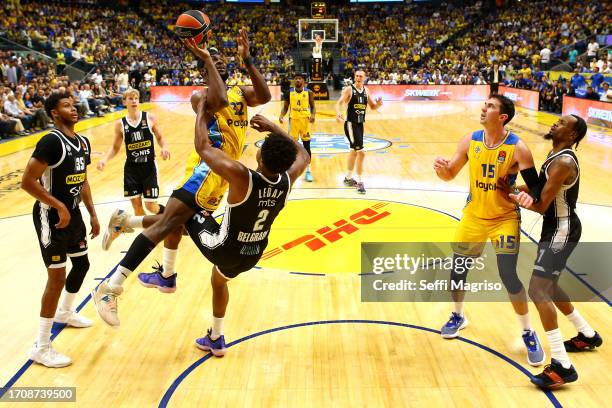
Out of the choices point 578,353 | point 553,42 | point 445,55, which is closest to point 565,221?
point 578,353

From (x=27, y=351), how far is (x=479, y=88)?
84.3 feet

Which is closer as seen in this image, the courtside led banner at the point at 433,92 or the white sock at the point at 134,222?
the white sock at the point at 134,222

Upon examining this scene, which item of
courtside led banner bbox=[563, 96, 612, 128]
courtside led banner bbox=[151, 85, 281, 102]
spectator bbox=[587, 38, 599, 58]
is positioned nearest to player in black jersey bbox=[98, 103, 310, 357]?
courtside led banner bbox=[563, 96, 612, 128]

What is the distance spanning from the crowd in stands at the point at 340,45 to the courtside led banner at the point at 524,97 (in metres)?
0.41

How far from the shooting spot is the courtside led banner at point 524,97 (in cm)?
2214

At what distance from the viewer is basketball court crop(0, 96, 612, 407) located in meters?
3.87

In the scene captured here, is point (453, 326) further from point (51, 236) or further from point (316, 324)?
point (51, 236)

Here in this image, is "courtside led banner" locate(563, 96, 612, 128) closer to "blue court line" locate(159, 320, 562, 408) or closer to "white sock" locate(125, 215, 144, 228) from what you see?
"blue court line" locate(159, 320, 562, 408)

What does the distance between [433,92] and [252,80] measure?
23617 millimetres

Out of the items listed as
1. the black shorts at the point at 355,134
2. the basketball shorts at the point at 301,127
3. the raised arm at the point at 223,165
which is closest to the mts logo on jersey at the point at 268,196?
the raised arm at the point at 223,165

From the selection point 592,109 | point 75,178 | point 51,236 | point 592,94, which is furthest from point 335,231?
point 592,94

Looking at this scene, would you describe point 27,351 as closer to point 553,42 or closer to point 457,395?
point 457,395

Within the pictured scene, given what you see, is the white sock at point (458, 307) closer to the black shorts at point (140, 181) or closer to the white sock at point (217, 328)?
the white sock at point (217, 328)

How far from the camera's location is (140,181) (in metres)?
6.83
